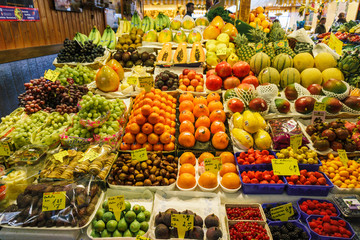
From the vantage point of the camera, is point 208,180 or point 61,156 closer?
point 208,180

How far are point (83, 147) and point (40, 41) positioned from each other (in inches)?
154

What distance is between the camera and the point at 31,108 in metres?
2.61

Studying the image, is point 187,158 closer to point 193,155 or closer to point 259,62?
point 193,155

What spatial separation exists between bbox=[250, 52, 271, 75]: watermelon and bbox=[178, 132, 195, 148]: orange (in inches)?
62.6

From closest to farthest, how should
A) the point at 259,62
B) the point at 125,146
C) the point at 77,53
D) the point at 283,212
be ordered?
1. the point at 283,212
2. the point at 125,146
3. the point at 259,62
4. the point at 77,53

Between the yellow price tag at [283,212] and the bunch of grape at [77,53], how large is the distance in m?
3.38

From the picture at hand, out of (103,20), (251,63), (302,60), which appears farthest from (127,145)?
(103,20)

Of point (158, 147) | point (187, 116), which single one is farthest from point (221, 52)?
point (158, 147)

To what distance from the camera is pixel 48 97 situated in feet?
9.30

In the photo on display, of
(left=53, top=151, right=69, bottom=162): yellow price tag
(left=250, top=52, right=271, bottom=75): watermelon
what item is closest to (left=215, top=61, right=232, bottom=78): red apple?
(left=250, top=52, right=271, bottom=75): watermelon

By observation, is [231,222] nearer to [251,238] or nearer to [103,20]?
[251,238]

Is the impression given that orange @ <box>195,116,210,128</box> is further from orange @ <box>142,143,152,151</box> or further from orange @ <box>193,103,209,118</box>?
orange @ <box>142,143,152,151</box>

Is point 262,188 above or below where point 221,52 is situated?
below

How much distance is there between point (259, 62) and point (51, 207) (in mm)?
2902
